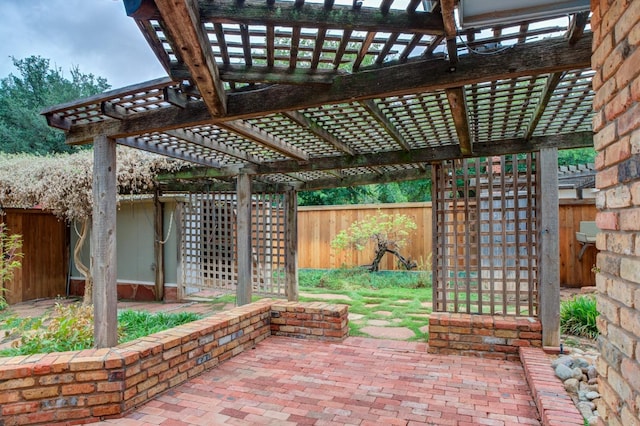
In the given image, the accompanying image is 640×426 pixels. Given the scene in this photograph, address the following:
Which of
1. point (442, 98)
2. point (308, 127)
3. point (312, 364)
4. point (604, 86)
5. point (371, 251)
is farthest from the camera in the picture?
point (371, 251)

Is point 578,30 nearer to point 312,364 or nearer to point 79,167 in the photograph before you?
point 312,364

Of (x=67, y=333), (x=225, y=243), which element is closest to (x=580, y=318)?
(x=67, y=333)

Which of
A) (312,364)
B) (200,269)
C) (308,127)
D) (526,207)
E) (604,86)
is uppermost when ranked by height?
(308,127)

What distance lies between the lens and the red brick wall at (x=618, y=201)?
1.05 meters

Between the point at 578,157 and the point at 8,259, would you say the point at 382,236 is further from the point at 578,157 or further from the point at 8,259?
the point at 578,157

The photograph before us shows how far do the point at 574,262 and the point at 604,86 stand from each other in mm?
6401

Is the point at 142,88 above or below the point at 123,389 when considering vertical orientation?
above

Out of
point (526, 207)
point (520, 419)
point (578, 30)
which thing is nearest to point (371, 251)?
point (526, 207)

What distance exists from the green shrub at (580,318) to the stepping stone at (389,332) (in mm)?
1629

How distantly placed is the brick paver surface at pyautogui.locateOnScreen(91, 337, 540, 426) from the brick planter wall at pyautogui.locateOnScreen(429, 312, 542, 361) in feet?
0.35

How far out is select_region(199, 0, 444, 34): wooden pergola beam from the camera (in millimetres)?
1606

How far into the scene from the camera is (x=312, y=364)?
3359 millimetres

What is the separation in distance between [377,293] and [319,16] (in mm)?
5374

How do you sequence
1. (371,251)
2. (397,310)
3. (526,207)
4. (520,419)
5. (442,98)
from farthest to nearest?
1. (371,251)
2. (397,310)
3. (526,207)
4. (442,98)
5. (520,419)
